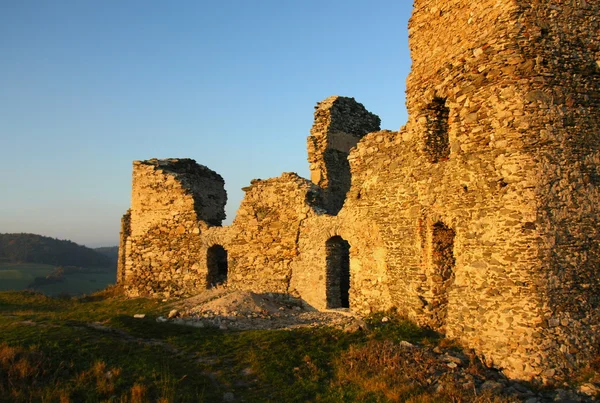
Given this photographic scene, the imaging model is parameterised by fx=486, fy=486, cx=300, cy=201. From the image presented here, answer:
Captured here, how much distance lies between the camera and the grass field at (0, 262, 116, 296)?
35219mm

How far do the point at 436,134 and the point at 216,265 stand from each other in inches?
368

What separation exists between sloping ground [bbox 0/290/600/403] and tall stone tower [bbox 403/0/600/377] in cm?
72

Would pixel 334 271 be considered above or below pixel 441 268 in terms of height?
below

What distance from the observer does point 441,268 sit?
10.4m

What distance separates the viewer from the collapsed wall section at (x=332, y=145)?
630 inches

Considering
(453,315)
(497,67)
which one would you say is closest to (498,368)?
(453,315)

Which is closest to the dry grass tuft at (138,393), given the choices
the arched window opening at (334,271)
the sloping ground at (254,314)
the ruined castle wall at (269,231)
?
the sloping ground at (254,314)

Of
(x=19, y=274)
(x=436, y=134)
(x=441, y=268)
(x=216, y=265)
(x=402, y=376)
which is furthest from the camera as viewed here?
(x=19, y=274)

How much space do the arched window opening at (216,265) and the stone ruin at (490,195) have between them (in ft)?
13.4

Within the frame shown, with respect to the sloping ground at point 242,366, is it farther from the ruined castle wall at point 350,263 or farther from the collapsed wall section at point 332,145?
the collapsed wall section at point 332,145

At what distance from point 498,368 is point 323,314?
545 centimetres

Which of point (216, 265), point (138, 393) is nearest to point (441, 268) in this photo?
point (138, 393)

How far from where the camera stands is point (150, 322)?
11.3 m

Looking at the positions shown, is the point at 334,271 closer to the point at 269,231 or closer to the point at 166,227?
the point at 269,231
